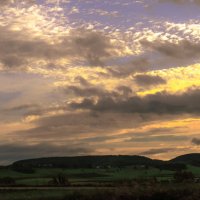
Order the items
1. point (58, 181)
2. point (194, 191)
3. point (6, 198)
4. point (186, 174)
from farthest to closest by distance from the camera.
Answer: point (186, 174) < point (58, 181) < point (6, 198) < point (194, 191)

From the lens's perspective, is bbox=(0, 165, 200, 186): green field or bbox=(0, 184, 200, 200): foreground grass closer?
bbox=(0, 184, 200, 200): foreground grass

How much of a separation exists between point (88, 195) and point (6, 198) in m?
12.4

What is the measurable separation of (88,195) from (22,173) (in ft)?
422

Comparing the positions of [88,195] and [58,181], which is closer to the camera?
[88,195]

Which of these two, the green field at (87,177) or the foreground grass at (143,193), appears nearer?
the foreground grass at (143,193)

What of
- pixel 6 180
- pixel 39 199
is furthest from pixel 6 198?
pixel 6 180

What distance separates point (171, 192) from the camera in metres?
56.0

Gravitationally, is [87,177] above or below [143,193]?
above

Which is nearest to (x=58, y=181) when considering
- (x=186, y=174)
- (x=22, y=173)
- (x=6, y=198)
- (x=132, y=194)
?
Result: (x=186, y=174)

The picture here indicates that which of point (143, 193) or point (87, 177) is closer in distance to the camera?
point (143, 193)

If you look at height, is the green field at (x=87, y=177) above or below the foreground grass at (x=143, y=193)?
above

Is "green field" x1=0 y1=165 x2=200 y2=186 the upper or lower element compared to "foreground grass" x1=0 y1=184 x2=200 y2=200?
upper

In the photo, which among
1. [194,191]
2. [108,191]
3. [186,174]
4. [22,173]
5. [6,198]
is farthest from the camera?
[22,173]

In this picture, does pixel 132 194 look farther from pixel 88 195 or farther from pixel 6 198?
pixel 6 198
